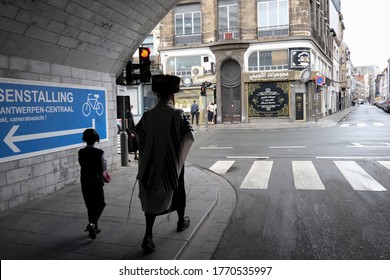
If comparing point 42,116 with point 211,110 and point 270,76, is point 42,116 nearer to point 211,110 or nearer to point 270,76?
point 211,110

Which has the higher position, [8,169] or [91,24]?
[91,24]

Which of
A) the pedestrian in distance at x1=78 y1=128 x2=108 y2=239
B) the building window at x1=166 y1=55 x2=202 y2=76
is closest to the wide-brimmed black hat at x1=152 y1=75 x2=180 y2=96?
the pedestrian in distance at x1=78 y1=128 x2=108 y2=239

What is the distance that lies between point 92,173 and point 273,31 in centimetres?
2579

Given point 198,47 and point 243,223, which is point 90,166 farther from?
point 198,47

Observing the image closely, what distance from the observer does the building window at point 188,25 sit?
29391 millimetres

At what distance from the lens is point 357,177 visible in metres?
7.79

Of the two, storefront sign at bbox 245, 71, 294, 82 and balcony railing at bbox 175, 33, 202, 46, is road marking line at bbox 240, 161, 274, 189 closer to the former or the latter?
storefront sign at bbox 245, 71, 294, 82

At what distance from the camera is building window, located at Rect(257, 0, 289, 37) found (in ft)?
90.2

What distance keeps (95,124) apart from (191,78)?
21578 mm

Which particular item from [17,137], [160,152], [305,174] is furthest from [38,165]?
[305,174]

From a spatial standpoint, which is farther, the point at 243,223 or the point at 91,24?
the point at 91,24

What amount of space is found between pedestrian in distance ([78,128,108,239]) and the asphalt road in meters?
1.59

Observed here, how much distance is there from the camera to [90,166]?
440cm
